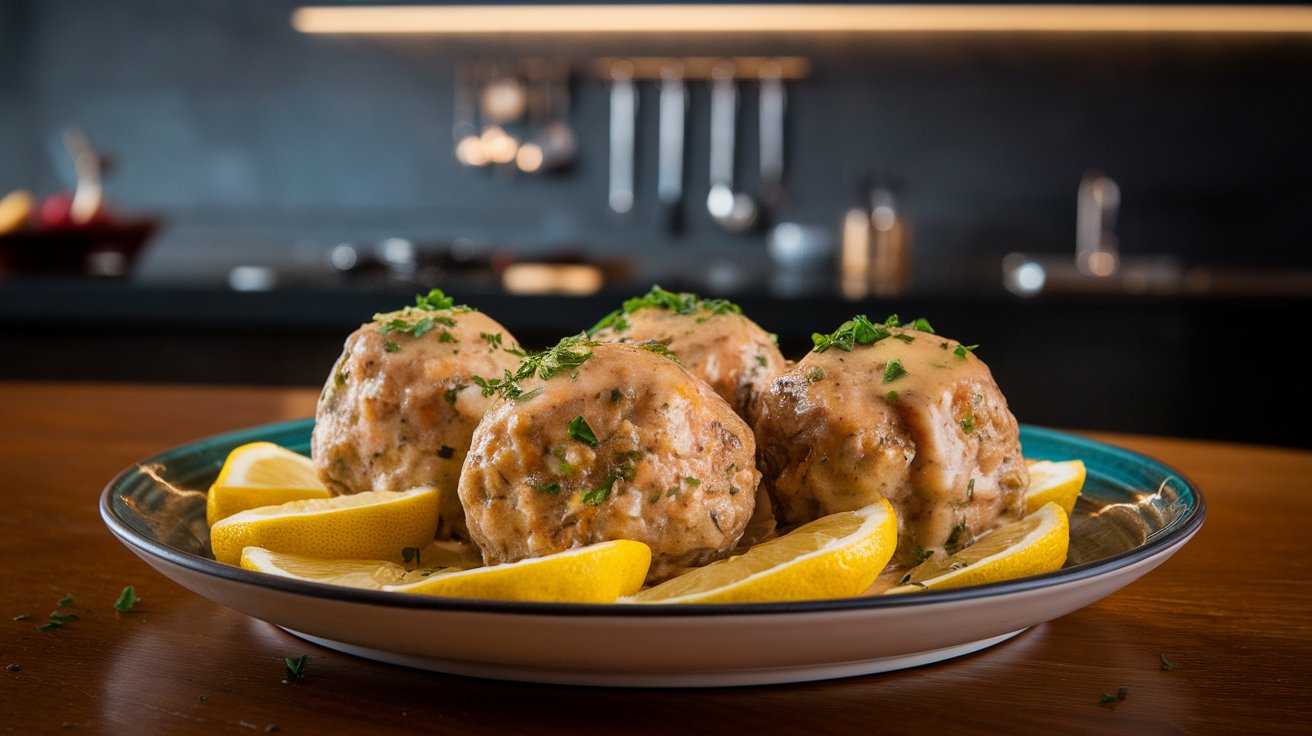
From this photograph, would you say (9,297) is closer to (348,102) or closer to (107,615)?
(348,102)

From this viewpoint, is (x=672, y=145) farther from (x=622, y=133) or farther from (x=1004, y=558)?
(x=1004, y=558)

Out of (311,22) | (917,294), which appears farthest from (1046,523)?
(311,22)

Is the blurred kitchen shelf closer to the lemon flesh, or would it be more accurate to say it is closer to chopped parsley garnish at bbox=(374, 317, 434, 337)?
chopped parsley garnish at bbox=(374, 317, 434, 337)

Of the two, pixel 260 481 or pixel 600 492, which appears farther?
pixel 260 481

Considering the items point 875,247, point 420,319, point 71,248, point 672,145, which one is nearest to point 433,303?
point 420,319

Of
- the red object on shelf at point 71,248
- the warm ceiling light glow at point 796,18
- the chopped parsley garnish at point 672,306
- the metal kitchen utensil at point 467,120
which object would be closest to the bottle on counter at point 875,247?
the warm ceiling light glow at point 796,18

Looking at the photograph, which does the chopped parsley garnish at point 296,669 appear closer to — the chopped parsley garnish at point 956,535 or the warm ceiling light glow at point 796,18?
the chopped parsley garnish at point 956,535
